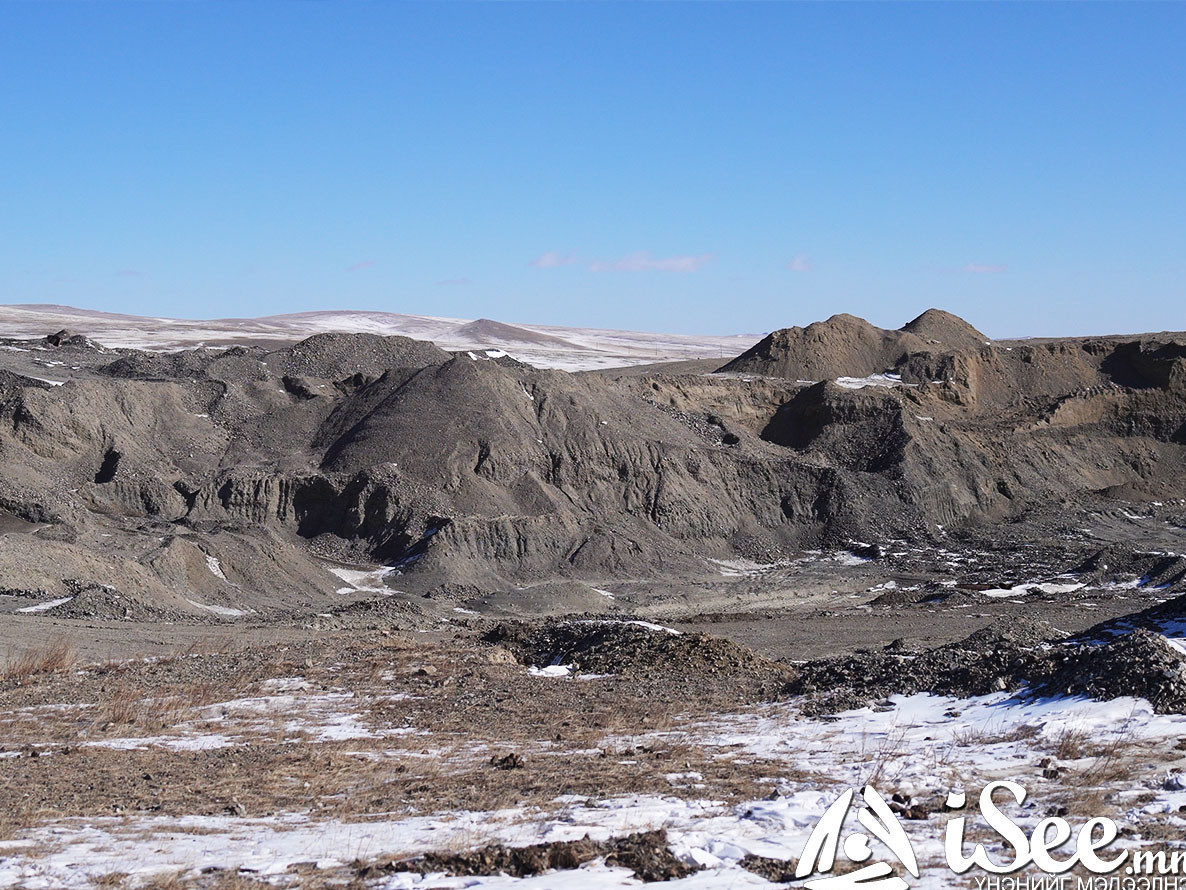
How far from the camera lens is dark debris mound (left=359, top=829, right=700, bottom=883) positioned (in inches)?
320

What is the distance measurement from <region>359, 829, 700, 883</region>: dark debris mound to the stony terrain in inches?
1.0

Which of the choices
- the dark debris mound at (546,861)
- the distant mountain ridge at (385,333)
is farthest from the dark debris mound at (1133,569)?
the distant mountain ridge at (385,333)

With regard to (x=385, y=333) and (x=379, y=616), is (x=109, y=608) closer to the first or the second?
(x=379, y=616)

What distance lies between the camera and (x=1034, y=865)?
8.21 m

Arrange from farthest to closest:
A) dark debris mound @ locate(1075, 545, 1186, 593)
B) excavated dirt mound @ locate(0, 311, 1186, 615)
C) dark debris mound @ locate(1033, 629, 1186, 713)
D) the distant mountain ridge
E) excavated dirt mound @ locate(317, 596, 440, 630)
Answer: the distant mountain ridge → dark debris mound @ locate(1075, 545, 1186, 593) → excavated dirt mound @ locate(0, 311, 1186, 615) → excavated dirt mound @ locate(317, 596, 440, 630) → dark debris mound @ locate(1033, 629, 1186, 713)

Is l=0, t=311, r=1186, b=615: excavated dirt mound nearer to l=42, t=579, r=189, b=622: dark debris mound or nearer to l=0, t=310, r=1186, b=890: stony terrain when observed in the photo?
l=0, t=310, r=1186, b=890: stony terrain

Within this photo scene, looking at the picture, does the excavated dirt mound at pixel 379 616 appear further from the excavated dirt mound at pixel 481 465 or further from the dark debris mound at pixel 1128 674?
the dark debris mound at pixel 1128 674

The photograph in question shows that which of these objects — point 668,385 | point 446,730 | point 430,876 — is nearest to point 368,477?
point 668,385

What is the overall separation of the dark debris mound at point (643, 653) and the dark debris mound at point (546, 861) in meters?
8.57

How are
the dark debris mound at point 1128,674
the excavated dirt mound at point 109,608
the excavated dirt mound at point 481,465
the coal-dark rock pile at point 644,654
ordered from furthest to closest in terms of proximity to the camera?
the excavated dirt mound at point 481,465 → the excavated dirt mound at point 109,608 → the coal-dark rock pile at point 644,654 → the dark debris mound at point 1128,674

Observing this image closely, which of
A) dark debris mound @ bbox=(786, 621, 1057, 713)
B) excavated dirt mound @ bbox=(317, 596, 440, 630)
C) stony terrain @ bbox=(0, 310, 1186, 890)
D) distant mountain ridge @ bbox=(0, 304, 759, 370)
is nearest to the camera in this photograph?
stony terrain @ bbox=(0, 310, 1186, 890)

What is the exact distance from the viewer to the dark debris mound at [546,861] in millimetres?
8133

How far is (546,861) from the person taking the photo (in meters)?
8.23

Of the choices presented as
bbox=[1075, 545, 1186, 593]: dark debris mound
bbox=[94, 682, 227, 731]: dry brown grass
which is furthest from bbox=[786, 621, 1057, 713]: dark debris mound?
bbox=[1075, 545, 1186, 593]: dark debris mound
